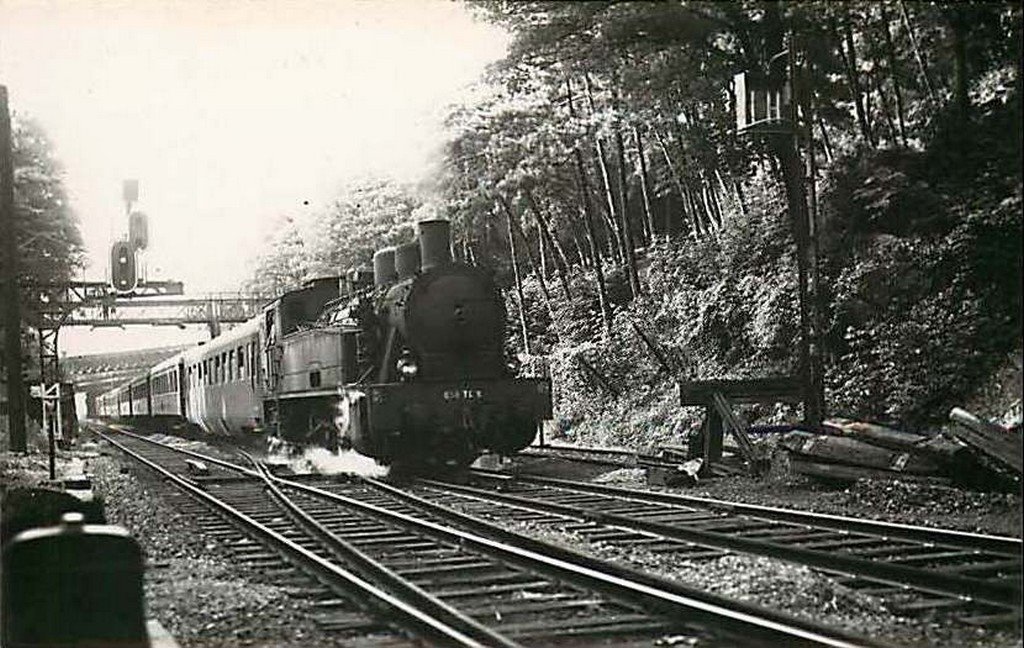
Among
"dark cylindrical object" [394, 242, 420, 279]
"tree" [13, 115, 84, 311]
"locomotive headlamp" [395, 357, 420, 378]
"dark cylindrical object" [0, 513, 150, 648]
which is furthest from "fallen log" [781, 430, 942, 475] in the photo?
"tree" [13, 115, 84, 311]

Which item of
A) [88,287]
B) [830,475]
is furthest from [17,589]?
[830,475]

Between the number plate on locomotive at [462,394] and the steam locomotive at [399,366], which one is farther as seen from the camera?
the number plate on locomotive at [462,394]

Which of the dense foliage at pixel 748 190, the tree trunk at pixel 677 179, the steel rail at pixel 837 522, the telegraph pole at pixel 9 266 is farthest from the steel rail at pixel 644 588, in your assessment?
the telegraph pole at pixel 9 266

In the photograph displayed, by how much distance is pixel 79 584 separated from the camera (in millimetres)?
2699

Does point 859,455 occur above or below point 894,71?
below

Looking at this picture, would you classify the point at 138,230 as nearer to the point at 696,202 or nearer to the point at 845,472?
the point at 696,202

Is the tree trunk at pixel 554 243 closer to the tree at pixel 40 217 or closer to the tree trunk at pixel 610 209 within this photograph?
the tree trunk at pixel 610 209

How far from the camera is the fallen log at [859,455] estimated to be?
14.9 feet

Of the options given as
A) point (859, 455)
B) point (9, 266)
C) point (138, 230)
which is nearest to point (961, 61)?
point (859, 455)

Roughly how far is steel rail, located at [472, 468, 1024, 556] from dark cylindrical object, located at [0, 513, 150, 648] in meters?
2.29

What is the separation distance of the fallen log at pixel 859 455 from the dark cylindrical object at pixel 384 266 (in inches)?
84.8

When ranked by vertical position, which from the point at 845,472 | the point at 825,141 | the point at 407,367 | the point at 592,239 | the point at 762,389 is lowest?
the point at 845,472

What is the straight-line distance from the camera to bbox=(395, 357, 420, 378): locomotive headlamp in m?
6.77

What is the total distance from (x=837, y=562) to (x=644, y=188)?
66.6 inches
